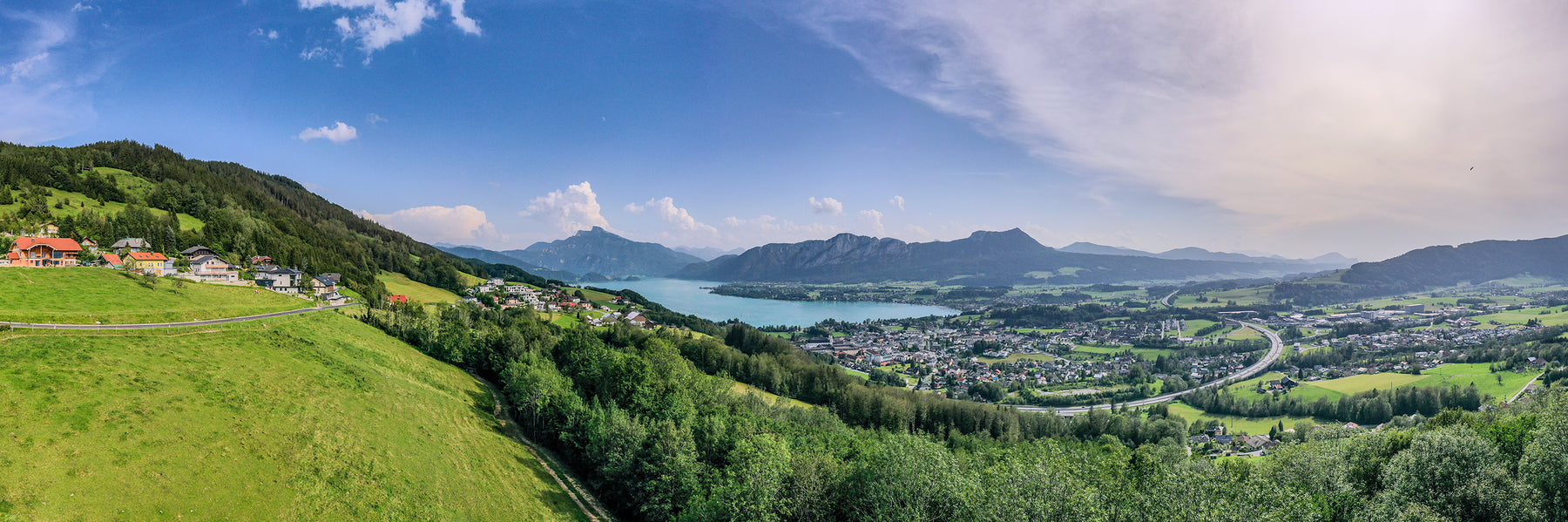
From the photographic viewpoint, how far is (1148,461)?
94.7ft

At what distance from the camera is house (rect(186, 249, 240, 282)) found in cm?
5175

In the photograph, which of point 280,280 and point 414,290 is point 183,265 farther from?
point 414,290

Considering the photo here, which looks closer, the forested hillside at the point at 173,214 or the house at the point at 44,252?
the house at the point at 44,252

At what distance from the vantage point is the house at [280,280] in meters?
55.6

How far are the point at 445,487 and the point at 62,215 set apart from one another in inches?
2758

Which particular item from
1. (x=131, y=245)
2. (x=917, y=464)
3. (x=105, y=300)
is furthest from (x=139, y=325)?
(x=917, y=464)

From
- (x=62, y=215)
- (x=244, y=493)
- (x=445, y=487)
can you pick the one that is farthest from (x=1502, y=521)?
(x=62, y=215)

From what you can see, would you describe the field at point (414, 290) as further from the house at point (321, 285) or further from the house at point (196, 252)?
the house at point (196, 252)

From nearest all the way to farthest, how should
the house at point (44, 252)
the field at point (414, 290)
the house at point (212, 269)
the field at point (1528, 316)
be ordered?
the house at point (44, 252) → the house at point (212, 269) → the field at point (414, 290) → the field at point (1528, 316)

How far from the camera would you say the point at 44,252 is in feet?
141

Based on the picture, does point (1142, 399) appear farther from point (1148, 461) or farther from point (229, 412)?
point (229, 412)

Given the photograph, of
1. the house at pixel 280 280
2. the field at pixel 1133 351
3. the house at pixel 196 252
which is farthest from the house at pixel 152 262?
the field at pixel 1133 351

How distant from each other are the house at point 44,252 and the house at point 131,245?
12.6 feet

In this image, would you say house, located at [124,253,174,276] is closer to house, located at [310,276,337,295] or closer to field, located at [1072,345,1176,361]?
house, located at [310,276,337,295]
